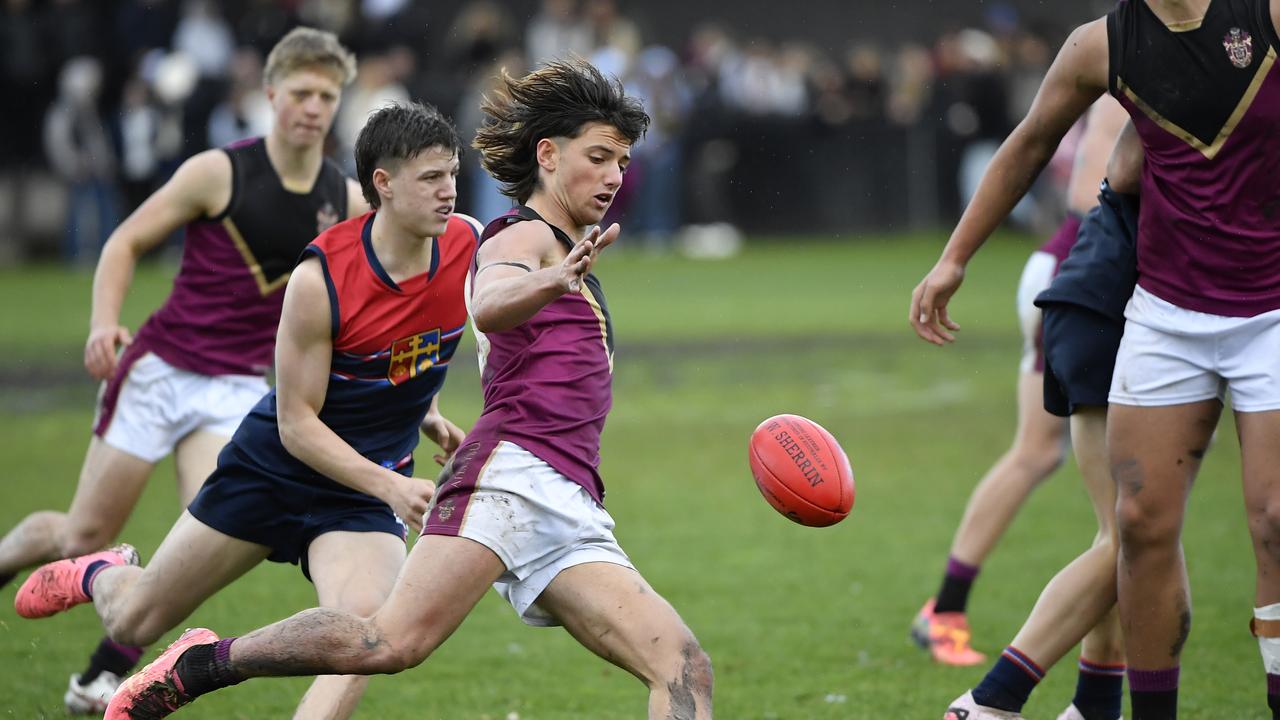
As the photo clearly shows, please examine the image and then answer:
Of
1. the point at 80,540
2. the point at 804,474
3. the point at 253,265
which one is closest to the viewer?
the point at 804,474

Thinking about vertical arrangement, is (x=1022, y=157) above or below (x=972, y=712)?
above

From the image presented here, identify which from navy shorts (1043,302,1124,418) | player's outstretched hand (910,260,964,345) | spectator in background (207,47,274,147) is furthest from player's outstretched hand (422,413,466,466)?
spectator in background (207,47,274,147)

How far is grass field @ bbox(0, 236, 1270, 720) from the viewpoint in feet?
20.8

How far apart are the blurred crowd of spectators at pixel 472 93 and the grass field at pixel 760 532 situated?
186 inches

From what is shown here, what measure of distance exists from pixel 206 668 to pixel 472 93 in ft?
65.6

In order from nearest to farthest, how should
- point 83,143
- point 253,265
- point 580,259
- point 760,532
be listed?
point 580,259 < point 253,265 < point 760,532 < point 83,143

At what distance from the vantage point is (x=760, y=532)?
9352 mm

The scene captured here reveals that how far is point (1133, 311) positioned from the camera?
196 inches

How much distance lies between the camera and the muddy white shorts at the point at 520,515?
4.50m

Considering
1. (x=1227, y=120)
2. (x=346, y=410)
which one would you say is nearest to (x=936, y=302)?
(x=1227, y=120)

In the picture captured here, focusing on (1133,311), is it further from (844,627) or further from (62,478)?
(62,478)

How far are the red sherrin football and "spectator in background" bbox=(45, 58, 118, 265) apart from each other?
769 inches

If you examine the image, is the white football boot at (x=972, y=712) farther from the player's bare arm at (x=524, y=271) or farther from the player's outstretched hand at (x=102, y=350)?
the player's outstretched hand at (x=102, y=350)

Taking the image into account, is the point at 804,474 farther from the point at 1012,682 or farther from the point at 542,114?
the point at 542,114
